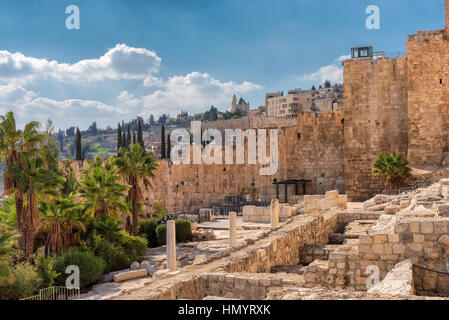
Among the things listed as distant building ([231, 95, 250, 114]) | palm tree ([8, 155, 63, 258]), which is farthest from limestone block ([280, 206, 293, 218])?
distant building ([231, 95, 250, 114])

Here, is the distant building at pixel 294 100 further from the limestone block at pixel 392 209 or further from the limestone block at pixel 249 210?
the limestone block at pixel 392 209

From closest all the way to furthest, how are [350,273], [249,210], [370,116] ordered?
[350,273] < [249,210] < [370,116]

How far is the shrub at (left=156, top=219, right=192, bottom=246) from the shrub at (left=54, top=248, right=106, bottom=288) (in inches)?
223

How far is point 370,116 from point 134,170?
49.2 ft

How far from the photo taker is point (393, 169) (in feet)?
72.2

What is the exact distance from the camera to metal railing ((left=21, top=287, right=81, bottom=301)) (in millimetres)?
11031

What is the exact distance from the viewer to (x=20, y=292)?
10.8 m

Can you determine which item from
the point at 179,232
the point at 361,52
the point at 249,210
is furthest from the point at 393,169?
the point at 179,232

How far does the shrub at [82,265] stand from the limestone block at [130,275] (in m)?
0.64

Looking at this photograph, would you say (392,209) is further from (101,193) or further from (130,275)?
(101,193)

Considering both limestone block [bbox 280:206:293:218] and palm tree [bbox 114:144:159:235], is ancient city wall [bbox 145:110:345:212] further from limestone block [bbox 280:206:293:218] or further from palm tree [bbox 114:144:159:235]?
palm tree [bbox 114:144:159:235]

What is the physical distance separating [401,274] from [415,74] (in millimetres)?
20194
